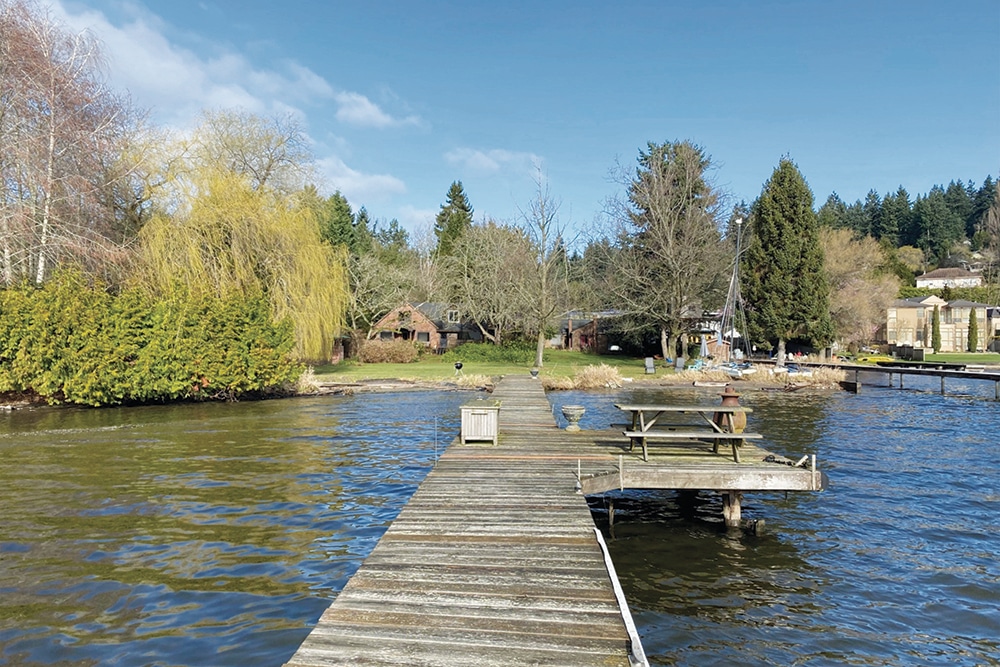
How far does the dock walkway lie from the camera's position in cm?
462

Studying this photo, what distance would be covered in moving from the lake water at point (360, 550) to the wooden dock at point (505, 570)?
1154mm

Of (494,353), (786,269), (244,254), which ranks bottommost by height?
(494,353)

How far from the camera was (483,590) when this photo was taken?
5750mm

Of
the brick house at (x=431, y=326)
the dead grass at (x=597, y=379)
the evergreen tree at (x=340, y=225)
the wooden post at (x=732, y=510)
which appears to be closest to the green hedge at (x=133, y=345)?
the dead grass at (x=597, y=379)

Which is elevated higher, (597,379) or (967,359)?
(967,359)

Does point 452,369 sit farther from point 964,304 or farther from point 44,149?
point 964,304

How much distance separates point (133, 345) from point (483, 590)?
929 inches

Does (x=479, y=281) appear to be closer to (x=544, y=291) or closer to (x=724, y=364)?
(x=544, y=291)

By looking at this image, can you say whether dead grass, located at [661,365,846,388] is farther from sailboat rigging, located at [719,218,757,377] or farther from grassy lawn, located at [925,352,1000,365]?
grassy lawn, located at [925,352,1000,365]

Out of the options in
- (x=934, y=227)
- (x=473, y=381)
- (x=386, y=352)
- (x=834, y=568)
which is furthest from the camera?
(x=934, y=227)

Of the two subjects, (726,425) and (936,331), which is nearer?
(726,425)

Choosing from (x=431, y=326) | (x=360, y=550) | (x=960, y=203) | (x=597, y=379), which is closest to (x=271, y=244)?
(x=597, y=379)

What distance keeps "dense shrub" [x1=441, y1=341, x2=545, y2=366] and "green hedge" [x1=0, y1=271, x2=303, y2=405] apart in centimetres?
2328

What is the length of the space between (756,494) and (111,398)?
24.3 meters
